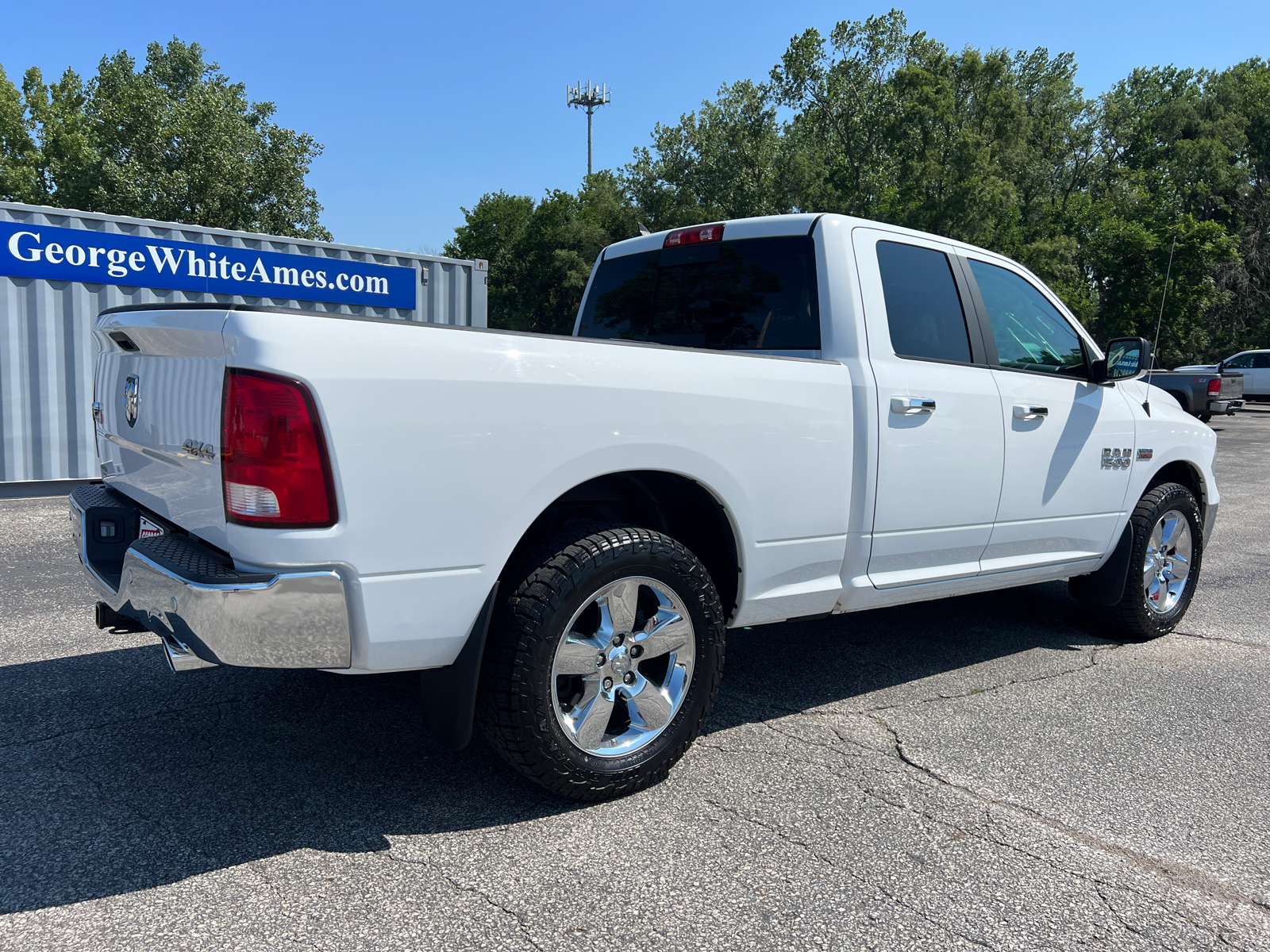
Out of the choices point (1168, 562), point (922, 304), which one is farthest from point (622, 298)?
point (1168, 562)

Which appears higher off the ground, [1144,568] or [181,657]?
[181,657]

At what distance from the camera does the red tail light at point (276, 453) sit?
228cm

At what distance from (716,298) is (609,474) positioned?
4.77ft

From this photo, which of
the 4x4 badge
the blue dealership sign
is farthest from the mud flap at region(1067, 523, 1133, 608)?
the blue dealership sign

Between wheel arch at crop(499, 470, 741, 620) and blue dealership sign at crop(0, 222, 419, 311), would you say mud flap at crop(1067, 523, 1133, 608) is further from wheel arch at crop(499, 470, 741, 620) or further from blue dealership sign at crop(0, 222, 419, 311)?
blue dealership sign at crop(0, 222, 419, 311)

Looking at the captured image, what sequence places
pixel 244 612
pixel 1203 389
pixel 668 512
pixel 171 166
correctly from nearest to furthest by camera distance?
pixel 244 612, pixel 668 512, pixel 1203 389, pixel 171 166

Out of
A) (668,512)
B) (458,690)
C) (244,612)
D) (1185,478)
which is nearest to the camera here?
(244,612)

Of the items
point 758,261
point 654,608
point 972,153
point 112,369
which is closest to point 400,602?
point 654,608

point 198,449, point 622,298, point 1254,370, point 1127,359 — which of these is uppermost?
point 1254,370

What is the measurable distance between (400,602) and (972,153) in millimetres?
34657

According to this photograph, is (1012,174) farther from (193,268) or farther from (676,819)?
(676,819)

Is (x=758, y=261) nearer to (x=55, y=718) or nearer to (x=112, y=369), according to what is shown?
(x=112, y=369)

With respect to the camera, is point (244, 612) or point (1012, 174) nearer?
point (244, 612)

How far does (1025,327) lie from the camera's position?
4387 millimetres
